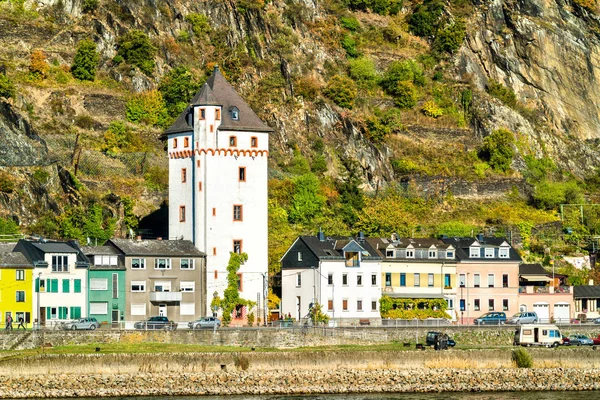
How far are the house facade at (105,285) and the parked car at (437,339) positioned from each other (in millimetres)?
19686

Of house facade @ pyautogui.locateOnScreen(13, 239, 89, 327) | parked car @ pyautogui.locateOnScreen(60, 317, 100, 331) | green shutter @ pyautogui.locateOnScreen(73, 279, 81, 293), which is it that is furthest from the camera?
green shutter @ pyautogui.locateOnScreen(73, 279, 81, 293)

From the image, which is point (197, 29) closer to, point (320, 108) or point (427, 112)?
point (320, 108)

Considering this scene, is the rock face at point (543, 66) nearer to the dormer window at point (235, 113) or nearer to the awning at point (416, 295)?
the awning at point (416, 295)

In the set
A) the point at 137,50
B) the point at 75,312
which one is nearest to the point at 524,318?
the point at 75,312

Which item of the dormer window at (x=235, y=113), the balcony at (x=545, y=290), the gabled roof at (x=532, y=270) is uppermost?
the dormer window at (x=235, y=113)

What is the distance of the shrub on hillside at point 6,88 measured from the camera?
422 feet

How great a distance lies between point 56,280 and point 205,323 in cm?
958

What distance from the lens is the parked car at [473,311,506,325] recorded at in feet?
349

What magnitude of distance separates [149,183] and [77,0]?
2655 centimetres

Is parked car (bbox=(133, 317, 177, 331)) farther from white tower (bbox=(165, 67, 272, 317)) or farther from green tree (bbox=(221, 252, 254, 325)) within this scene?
white tower (bbox=(165, 67, 272, 317))

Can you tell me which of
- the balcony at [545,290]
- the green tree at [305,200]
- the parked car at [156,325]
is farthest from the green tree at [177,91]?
the parked car at [156,325]

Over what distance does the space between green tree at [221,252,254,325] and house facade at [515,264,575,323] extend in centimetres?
2206

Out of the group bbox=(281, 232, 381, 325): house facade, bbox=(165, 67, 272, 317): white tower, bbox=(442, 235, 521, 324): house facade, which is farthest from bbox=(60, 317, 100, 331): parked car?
bbox=(442, 235, 521, 324): house facade

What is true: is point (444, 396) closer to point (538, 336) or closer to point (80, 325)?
point (538, 336)
